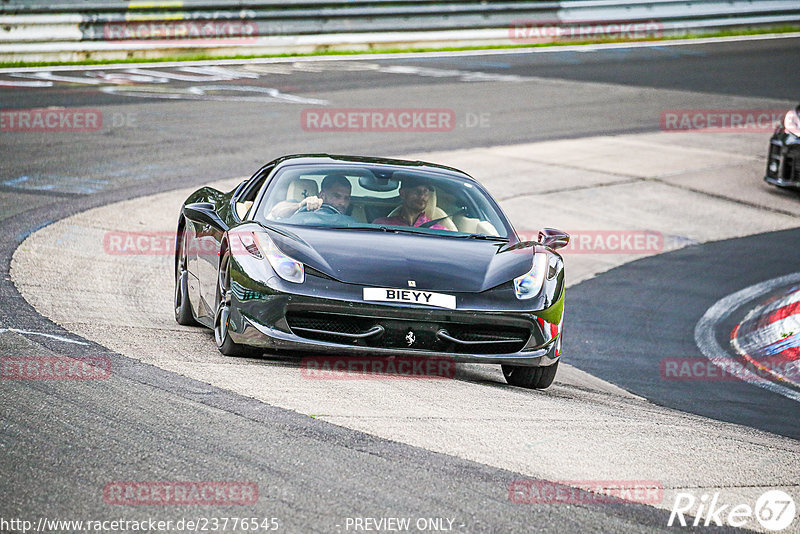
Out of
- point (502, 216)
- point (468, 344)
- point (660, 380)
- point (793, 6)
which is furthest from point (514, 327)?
point (793, 6)

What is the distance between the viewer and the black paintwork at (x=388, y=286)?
21.9 ft

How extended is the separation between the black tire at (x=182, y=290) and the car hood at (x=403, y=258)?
129cm

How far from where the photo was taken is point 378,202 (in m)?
7.97

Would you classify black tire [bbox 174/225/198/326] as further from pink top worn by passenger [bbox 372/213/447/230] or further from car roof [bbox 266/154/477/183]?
pink top worn by passenger [bbox 372/213/447/230]

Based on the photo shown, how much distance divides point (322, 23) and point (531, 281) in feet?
Answer: 63.1

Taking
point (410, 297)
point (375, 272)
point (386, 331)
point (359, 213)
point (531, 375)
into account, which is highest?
point (359, 213)

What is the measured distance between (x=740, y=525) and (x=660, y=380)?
4.20 m

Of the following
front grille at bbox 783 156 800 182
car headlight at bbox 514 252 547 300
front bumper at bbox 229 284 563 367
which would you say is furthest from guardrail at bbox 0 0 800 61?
car headlight at bbox 514 252 547 300

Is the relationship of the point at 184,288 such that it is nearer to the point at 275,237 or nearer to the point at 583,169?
the point at 275,237

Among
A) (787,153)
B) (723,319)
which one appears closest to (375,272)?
(723,319)

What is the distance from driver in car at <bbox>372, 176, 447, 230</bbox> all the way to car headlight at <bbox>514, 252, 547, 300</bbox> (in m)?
0.81

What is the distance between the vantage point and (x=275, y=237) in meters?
7.14

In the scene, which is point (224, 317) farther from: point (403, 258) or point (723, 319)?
point (723, 319)

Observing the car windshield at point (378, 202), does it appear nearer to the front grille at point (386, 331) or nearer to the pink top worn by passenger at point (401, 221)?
the pink top worn by passenger at point (401, 221)
